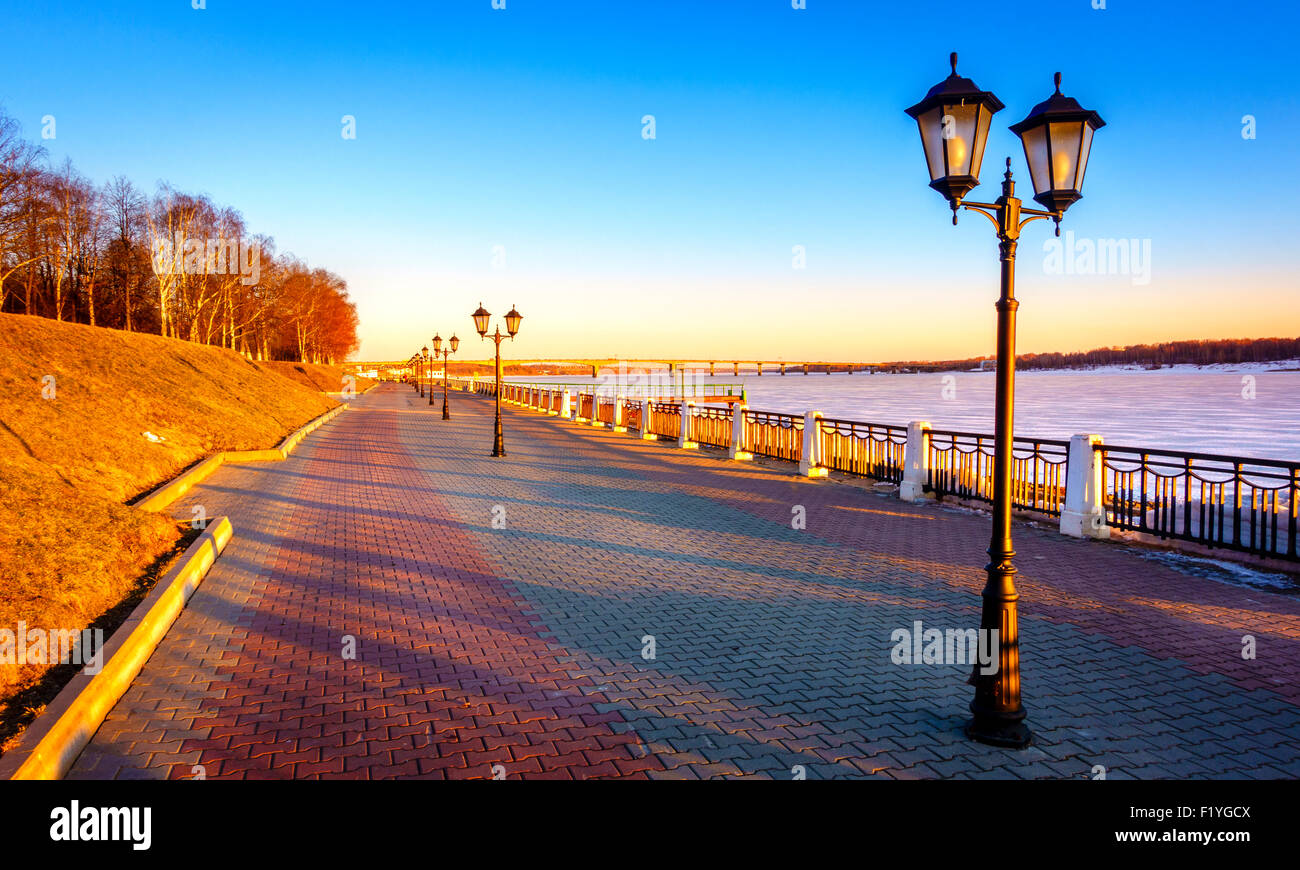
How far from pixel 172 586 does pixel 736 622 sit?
488 centimetres

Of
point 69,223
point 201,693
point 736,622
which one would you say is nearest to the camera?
point 201,693

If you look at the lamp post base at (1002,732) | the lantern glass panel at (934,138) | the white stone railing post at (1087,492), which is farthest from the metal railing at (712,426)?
the lamp post base at (1002,732)

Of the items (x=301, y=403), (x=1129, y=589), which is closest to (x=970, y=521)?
(x=1129, y=589)

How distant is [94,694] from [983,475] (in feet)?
39.0

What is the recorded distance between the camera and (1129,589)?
23.8ft

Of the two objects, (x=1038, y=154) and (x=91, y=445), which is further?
(x=91, y=445)

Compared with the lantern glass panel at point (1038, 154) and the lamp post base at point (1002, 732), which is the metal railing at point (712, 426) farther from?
the lamp post base at point (1002, 732)

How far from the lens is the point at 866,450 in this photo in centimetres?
1520

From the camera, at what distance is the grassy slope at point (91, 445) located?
6152 millimetres

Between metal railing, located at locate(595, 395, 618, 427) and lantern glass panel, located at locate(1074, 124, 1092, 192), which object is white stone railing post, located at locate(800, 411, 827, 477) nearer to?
lantern glass panel, located at locate(1074, 124, 1092, 192)

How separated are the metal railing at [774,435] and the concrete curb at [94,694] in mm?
12796

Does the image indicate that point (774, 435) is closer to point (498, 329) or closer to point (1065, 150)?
point (498, 329)

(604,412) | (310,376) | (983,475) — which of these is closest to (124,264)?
(310,376)
